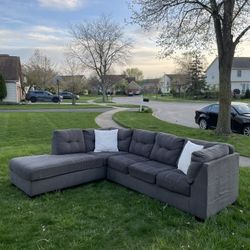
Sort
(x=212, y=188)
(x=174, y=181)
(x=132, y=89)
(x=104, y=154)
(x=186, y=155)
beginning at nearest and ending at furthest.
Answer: (x=212, y=188)
(x=174, y=181)
(x=186, y=155)
(x=104, y=154)
(x=132, y=89)

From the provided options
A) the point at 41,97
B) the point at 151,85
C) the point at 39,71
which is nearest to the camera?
the point at 41,97

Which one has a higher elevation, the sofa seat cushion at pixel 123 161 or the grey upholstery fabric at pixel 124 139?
the grey upholstery fabric at pixel 124 139

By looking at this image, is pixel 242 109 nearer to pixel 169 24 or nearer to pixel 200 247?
pixel 169 24

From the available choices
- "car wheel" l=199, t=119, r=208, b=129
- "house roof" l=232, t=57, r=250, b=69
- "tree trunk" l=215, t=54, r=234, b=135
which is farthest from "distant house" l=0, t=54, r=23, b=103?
"house roof" l=232, t=57, r=250, b=69

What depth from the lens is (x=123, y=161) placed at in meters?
6.32

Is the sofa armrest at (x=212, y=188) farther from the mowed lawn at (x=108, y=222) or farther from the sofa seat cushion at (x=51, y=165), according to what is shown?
the sofa seat cushion at (x=51, y=165)

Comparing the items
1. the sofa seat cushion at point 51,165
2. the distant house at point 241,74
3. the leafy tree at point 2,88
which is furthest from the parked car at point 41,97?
the sofa seat cushion at point 51,165

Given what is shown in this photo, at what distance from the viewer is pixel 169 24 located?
13.0 m

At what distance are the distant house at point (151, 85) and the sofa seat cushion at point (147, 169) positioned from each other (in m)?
73.7

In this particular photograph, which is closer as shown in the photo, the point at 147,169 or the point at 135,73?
the point at 147,169

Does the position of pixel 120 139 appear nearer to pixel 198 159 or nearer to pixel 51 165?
pixel 51 165

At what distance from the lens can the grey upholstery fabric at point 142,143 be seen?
6776 millimetres

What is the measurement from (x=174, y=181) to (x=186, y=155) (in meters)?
0.72

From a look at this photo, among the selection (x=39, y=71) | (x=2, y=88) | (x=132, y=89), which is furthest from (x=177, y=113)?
(x=132, y=89)
